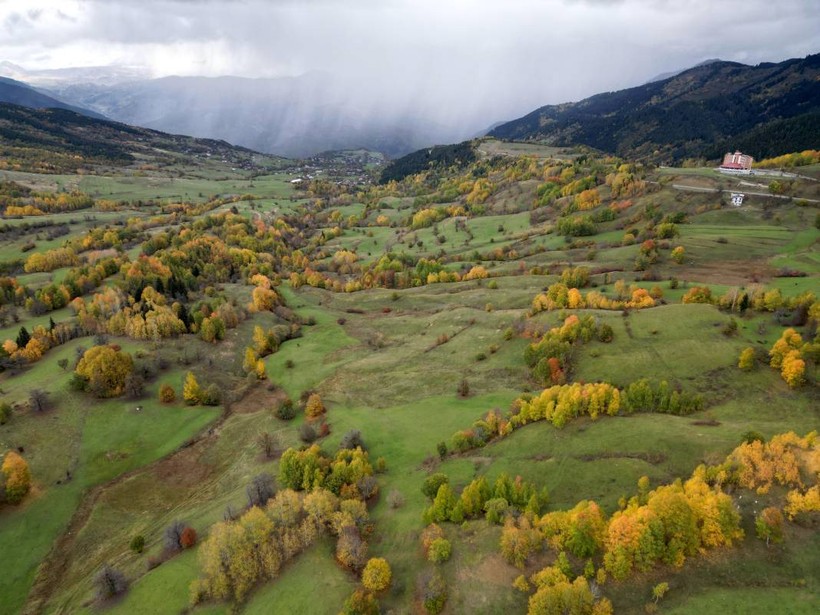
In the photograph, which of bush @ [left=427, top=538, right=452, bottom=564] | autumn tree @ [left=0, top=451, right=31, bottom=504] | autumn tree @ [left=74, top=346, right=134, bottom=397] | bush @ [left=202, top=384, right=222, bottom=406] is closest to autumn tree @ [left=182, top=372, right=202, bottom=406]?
bush @ [left=202, top=384, right=222, bottom=406]

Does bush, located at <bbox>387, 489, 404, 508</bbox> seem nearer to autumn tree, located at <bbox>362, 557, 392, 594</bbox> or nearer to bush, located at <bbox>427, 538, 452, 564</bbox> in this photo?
autumn tree, located at <bbox>362, 557, 392, 594</bbox>

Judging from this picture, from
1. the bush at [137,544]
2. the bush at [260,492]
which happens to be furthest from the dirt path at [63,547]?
the bush at [260,492]

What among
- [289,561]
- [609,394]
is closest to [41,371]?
[289,561]

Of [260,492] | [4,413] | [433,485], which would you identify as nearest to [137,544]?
[260,492]

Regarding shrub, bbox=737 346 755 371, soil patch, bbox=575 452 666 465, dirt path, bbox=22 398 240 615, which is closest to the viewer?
soil patch, bbox=575 452 666 465

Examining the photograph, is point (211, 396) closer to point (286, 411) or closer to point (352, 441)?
point (286, 411)

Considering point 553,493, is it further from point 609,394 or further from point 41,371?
point 41,371

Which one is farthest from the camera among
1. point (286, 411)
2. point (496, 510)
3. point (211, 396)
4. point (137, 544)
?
point (211, 396)
